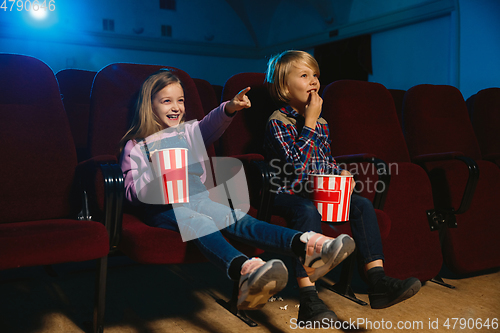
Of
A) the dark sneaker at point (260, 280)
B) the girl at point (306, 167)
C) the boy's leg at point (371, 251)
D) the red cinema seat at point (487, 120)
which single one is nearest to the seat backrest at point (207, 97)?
the girl at point (306, 167)

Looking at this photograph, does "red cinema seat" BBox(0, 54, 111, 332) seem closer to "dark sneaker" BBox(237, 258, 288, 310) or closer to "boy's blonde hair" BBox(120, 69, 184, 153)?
"boy's blonde hair" BBox(120, 69, 184, 153)

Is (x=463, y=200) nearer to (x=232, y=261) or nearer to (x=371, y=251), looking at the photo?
(x=371, y=251)

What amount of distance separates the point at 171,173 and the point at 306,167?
1.94ft

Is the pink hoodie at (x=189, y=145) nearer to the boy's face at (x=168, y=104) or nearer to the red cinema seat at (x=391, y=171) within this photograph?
the boy's face at (x=168, y=104)

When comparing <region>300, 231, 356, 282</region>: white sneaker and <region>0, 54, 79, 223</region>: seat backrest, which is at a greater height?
<region>0, 54, 79, 223</region>: seat backrest

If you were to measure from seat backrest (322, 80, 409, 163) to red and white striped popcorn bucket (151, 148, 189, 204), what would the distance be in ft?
3.04

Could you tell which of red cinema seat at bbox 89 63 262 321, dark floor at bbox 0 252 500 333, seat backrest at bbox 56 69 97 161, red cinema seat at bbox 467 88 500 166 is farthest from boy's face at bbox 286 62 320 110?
red cinema seat at bbox 467 88 500 166

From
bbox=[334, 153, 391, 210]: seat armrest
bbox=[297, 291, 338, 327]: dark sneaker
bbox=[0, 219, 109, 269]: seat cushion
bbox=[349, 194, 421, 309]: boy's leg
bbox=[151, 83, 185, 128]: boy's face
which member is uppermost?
bbox=[151, 83, 185, 128]: boy's face

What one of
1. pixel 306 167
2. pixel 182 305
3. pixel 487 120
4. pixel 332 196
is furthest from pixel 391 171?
pixel 487 120

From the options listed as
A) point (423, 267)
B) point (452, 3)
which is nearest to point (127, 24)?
point (452, 3)

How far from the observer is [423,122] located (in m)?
2.33

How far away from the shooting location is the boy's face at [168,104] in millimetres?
1603

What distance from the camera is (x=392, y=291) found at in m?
1.27

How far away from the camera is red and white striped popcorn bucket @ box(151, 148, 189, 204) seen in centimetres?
120
